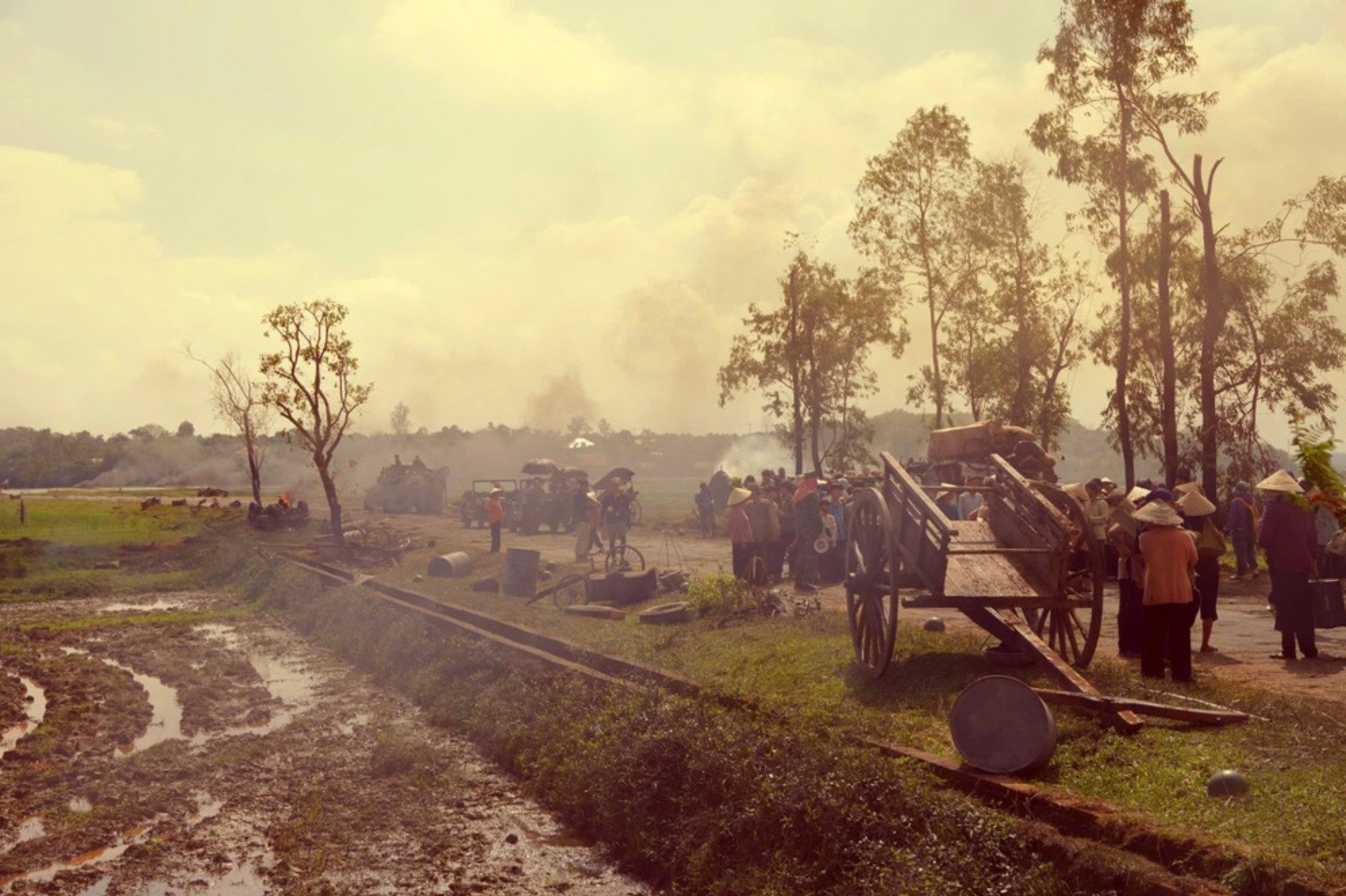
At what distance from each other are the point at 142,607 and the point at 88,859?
65.9ft

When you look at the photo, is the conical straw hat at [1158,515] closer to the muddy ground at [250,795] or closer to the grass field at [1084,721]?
the grass field at [1084,721]

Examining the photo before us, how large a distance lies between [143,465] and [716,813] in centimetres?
12599

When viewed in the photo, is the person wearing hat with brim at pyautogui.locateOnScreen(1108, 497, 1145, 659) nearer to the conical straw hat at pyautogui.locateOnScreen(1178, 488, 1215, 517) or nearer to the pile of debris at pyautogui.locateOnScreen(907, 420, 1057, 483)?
the conical straw hat at pyautogui.locateOnScreen(1178, 488, 1215, 517)

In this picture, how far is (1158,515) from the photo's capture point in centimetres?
1057

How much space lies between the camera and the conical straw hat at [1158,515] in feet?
34.3

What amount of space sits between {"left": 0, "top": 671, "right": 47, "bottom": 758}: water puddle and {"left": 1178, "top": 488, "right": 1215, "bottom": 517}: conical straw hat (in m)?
12.7

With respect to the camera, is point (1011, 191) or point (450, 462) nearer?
point (1011, 191)

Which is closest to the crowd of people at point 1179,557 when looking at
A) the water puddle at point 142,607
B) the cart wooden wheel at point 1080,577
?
the cart wooden wheel at point 1080,577

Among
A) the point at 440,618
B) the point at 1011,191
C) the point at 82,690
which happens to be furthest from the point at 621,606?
the point at 1011,191

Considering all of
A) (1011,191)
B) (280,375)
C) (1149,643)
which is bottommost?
(1149,643)

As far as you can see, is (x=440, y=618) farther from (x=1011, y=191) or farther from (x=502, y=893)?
(x=1011, y=191)

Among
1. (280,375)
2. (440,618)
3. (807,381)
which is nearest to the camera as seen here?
(440,618)

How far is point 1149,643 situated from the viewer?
10.8 metres

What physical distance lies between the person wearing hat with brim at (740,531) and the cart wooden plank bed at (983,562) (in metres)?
7.55
